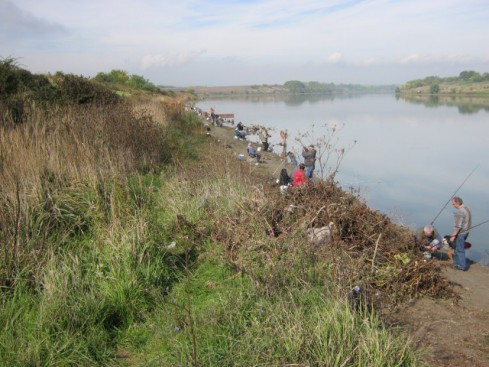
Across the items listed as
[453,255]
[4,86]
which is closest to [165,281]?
[453,255]

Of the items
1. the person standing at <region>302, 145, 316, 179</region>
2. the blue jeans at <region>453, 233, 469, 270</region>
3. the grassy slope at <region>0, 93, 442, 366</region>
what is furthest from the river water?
the grassy slope at <region>0, 93, 442, 366</region>

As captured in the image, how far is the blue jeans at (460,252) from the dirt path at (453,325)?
2.57 ft

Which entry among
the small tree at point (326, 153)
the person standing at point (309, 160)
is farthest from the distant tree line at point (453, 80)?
the person standing at point (309, 160)

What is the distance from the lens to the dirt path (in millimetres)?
4156

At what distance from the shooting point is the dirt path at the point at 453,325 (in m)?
4.16

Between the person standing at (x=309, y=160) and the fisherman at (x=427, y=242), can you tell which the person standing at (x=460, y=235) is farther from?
the person standing at (x=309, y=160)

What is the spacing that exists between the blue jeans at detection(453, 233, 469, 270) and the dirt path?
78cm

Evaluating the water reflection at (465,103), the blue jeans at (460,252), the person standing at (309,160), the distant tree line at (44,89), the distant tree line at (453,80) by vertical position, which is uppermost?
the distant tree line at (453,80)

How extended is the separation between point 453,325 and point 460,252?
313 cm

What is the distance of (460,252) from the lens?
7695mm

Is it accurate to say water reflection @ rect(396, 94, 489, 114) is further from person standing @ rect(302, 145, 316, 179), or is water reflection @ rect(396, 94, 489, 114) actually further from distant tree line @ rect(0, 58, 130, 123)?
distant tree line @ rect(0, 58, 130, 123)

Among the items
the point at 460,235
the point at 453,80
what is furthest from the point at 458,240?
the point at 453,80

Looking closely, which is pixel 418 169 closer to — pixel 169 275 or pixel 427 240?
pixel 427 240

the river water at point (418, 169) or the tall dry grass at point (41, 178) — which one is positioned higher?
the tall dry grass at point (41, 178)
